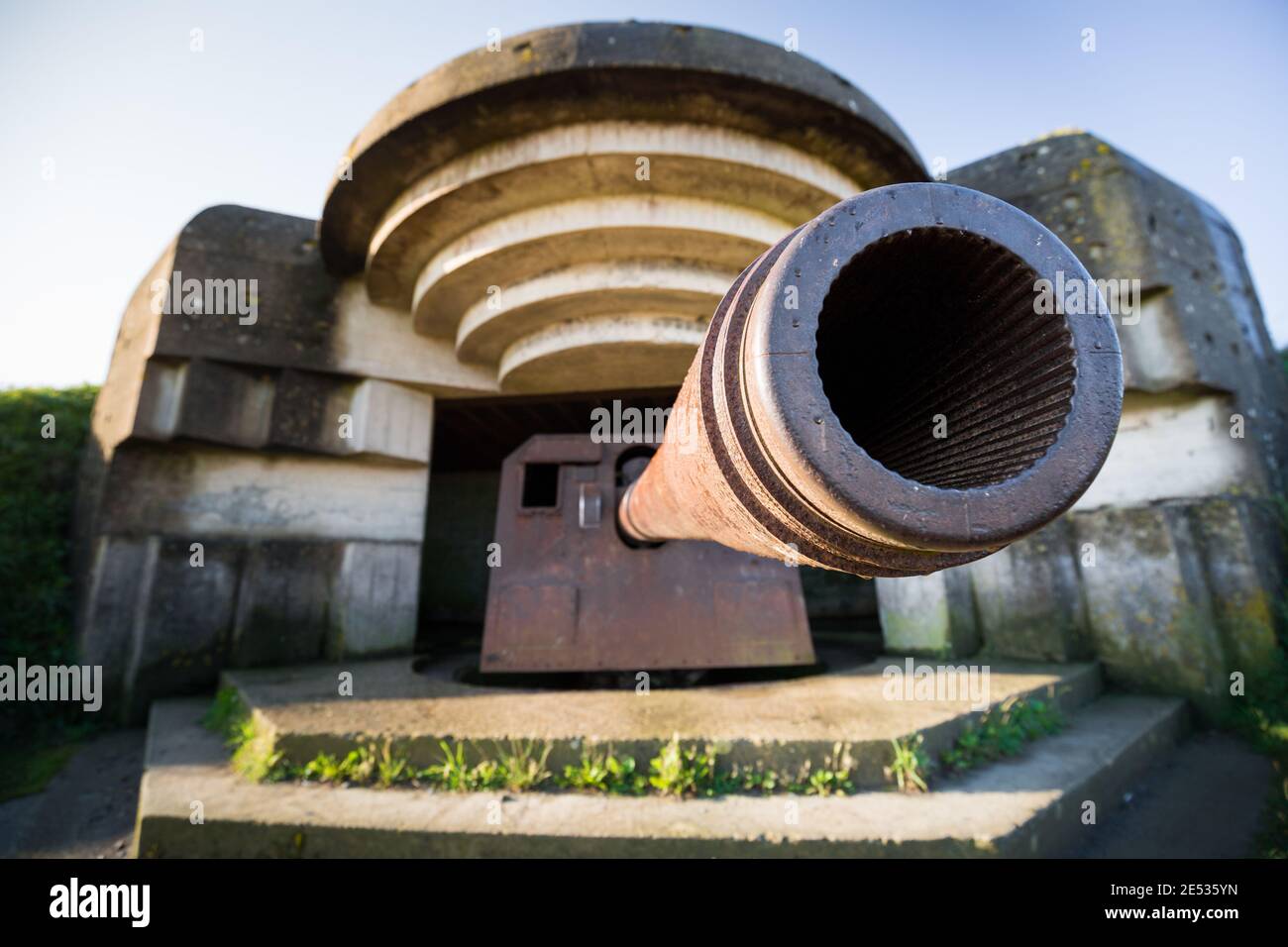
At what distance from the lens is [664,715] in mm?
2736

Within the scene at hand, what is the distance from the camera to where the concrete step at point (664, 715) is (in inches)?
93.1

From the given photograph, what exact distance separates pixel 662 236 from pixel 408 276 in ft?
7.53

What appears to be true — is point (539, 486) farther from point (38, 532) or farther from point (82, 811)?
point (38, 532)

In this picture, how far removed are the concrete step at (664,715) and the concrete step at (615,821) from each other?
0.18 metres

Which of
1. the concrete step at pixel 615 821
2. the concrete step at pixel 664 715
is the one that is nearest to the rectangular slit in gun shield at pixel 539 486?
the concrete step at pixel 664 715

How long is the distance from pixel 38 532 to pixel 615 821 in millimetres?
5732

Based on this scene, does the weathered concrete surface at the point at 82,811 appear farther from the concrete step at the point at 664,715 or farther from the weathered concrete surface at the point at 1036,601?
the weathered concrete surface at the point at 1036,601

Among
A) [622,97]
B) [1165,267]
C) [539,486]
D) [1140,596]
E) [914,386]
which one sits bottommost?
[1140,596]

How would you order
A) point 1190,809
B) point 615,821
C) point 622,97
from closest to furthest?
point 615,821 → point 1190,809 → point 622,97

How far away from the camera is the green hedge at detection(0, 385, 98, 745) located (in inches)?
162

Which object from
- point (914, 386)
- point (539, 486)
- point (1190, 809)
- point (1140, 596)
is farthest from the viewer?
point (539, 486)

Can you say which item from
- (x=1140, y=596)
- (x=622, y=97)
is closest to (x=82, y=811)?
(x=622, y=97)
